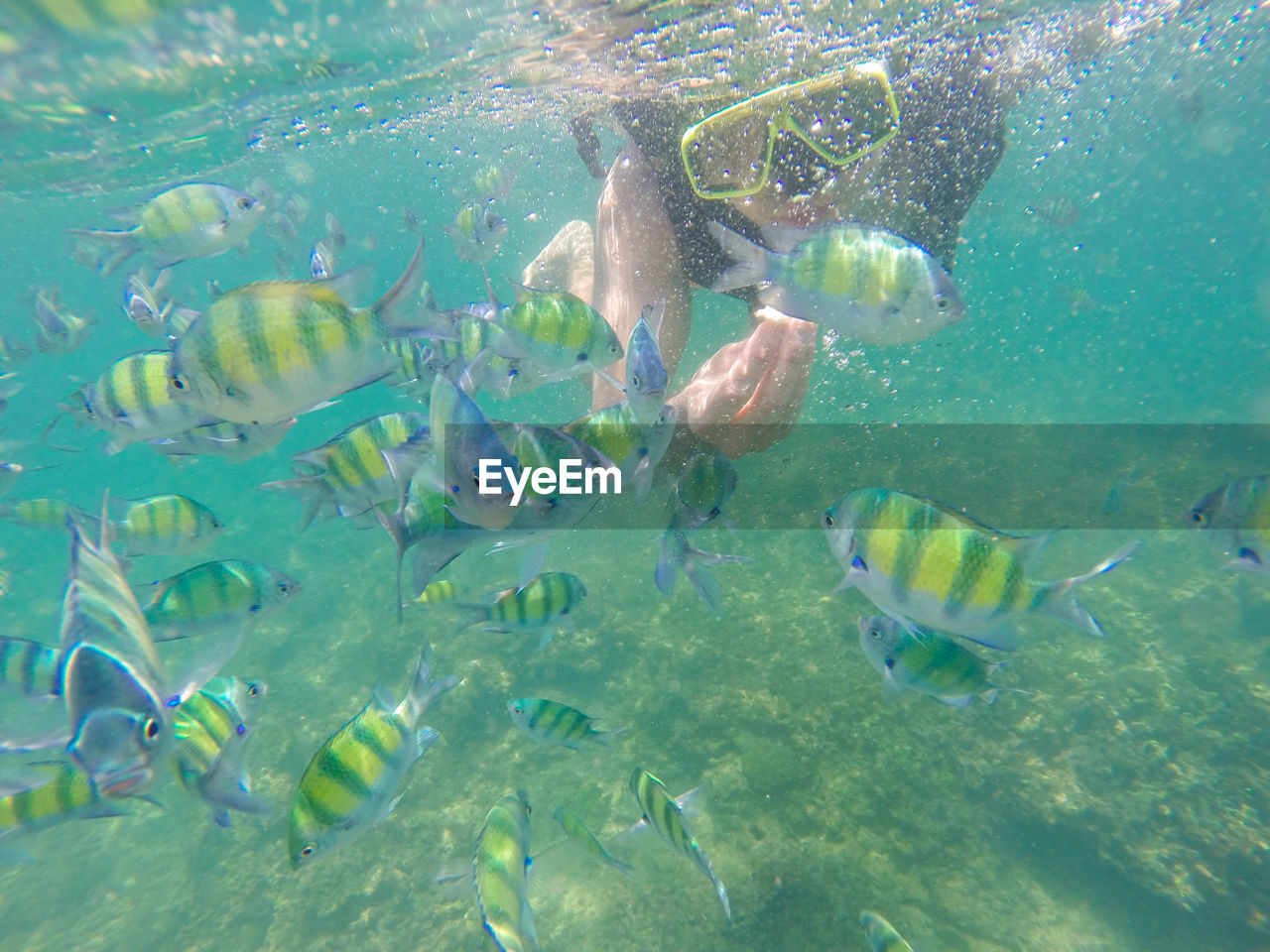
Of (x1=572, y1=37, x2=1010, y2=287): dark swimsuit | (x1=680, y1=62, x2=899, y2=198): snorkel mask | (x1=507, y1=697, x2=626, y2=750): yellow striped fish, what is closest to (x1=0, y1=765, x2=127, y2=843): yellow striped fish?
(x1=507, y1=697, x2=626, y2=750): yellow striped fish

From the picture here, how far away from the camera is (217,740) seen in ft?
9.95

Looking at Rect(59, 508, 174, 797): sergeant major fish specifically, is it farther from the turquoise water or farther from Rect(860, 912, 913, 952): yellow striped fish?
Rect(860, 912, 913, 952): yellow striped fish

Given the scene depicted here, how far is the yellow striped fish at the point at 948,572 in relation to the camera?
2199mm

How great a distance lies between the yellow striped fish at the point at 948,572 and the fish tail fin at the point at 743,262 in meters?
1.09

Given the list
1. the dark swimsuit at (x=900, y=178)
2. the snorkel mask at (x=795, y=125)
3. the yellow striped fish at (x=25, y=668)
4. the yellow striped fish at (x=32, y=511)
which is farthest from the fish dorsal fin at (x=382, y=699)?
the dark swimsuit at (x=900, y=178)

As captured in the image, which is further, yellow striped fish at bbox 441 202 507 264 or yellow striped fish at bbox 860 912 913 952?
yellow striped fish at bbox 441 202 507 264

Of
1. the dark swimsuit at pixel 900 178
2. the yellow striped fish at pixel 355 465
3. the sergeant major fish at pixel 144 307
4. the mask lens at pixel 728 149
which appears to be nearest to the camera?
the yellow striped fish at pixel 355 465

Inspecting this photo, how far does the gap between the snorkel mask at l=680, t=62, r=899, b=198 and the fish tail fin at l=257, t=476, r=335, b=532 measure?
11.5 feet

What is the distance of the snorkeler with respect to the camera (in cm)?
433

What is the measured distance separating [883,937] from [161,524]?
4657 millimetres

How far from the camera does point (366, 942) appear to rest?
527cm

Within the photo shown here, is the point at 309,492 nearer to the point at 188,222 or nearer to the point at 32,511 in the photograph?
the point at 188,222

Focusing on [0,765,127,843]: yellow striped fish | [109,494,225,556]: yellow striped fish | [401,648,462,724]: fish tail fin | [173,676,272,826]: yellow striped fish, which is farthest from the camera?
[109,494,225,556]: yellow striped fish

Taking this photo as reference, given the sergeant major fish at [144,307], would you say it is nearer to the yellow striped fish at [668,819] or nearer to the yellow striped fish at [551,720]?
the yellow striped fish at [551,720]
